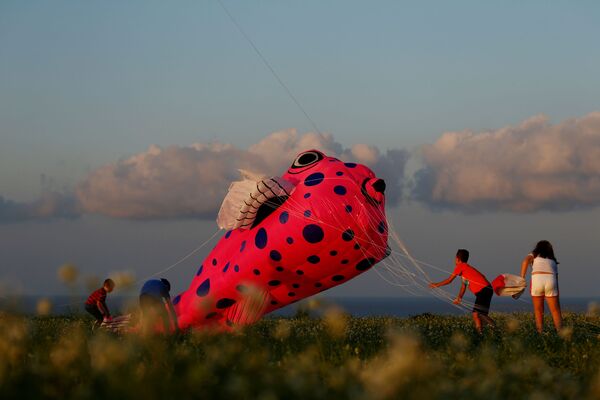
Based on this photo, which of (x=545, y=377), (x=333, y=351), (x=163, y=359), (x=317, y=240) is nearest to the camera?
(x=163, y=359)

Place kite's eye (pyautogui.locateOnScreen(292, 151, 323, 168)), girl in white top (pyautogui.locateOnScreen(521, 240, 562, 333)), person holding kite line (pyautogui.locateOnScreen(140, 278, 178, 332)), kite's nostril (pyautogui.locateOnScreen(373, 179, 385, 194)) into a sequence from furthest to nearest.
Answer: girl in white top (pyautogui.locateOnScreen(521, 240, 562, 333)) → kite's eye (pyautogui.locateOnScreen(292, 151, 323, 168)) → person holding kite line (pyautogui.locateOnScreen(140, 278, 178, 332)) → kite's nostril (pyautogui.locateOnScreen(373, 179, 385, 194))

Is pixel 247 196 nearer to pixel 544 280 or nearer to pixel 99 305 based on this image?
pixel 99 305

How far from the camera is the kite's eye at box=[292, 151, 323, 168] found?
45.9 feet

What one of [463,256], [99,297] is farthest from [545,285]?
[99,297]

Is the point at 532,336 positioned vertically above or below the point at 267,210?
below

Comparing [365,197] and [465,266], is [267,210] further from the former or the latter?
[465,266]

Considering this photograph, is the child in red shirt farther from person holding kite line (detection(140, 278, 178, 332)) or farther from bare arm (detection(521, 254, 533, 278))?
bare arm (detection(521, 254, 533, 278))

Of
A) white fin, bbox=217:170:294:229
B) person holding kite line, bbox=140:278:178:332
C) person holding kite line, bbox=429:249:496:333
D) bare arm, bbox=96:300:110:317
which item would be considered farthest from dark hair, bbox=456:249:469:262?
bare arm, bbox=96:300:110:317

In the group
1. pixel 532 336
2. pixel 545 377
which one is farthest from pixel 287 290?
pixel 545 377

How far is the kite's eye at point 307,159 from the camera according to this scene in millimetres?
13984

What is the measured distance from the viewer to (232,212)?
1381 cm

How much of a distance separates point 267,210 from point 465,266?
4765 mm

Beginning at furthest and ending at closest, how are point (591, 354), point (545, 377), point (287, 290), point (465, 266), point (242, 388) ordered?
point (465, 266) → point (287, 290) → point (591, 354) → point (545, 377) → point (242, 388)

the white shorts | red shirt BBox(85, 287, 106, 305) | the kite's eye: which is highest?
the kite's eye
